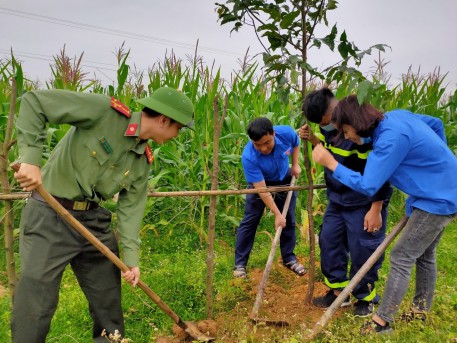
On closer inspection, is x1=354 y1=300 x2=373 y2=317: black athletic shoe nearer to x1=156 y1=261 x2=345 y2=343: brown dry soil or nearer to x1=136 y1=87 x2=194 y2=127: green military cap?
x1=156 y1=261 x2=345 y2=343: brown dry soil

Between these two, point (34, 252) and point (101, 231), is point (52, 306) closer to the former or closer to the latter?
point (34, 252)

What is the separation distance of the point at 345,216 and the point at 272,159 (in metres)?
0.85

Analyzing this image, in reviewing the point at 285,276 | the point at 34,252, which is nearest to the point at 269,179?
the point at 285,276

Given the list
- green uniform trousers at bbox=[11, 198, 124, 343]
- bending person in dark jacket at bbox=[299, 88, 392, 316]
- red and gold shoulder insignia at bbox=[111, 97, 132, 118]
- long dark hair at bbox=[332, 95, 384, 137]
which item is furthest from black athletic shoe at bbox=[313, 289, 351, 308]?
red and gold shoulder insignia at bbox=[111, 97, 132, 118]

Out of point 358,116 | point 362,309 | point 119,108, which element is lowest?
point 362,309

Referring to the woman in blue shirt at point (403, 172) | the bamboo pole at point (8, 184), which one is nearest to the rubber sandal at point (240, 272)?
the woman in blue shirt at point (403, 172)

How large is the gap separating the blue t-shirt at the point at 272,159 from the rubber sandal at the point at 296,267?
0.80 meters

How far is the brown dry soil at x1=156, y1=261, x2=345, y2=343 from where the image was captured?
104 inches

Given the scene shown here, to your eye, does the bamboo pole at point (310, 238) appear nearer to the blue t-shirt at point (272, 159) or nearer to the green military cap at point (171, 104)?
the blue t-shirt at point (272, 159)

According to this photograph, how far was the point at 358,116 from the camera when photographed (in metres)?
2.23

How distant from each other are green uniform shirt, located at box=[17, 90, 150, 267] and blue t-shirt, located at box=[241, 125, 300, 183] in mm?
1159

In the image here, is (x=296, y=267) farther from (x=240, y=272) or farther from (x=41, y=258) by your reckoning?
(x=41, y=258)

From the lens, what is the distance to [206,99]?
174 inches

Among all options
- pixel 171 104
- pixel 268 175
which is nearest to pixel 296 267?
pixel 268 175
